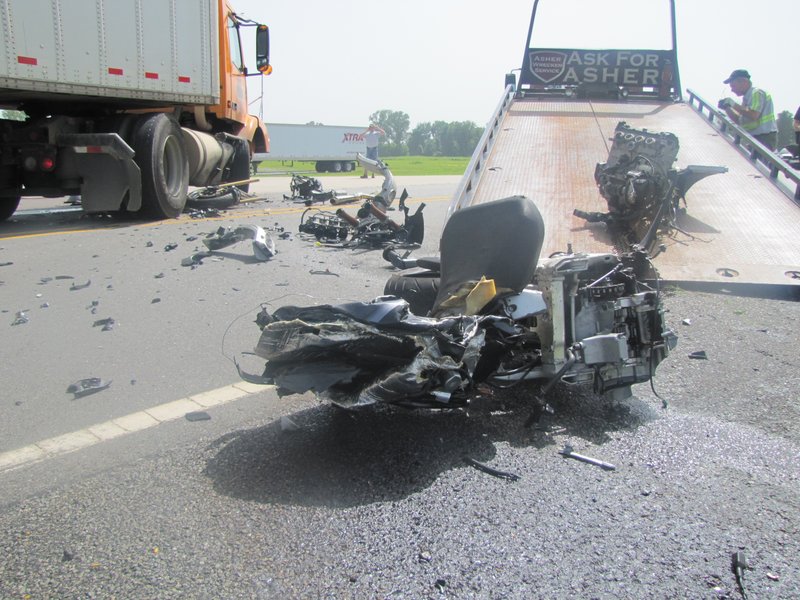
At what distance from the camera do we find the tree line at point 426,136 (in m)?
107

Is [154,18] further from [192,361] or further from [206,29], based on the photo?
[192,361]

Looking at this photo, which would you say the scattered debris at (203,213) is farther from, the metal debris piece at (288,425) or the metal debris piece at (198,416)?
the metal debris piece at (288,425)

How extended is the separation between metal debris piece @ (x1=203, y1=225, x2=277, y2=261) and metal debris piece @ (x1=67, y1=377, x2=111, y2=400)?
398 cm

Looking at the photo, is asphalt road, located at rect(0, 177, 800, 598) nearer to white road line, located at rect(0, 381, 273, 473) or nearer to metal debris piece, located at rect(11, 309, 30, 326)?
white road line, located at rect(0, 381, 273, 473)

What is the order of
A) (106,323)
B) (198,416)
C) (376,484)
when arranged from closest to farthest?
(376,484), (198,416), (106,323)

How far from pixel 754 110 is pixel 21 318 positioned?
34.4ft

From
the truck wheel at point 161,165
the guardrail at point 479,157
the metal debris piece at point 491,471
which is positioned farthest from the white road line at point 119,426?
the truck wheel at point 161,165

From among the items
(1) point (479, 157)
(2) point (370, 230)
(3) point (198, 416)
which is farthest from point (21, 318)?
(1) point (479, 157)

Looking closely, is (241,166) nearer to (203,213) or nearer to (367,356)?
(203,213)

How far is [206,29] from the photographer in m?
12.0

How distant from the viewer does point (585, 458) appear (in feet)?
10.7

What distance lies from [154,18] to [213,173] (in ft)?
13.6

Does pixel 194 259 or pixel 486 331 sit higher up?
pixel 486 331

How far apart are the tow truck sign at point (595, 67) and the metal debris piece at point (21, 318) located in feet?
33.4
